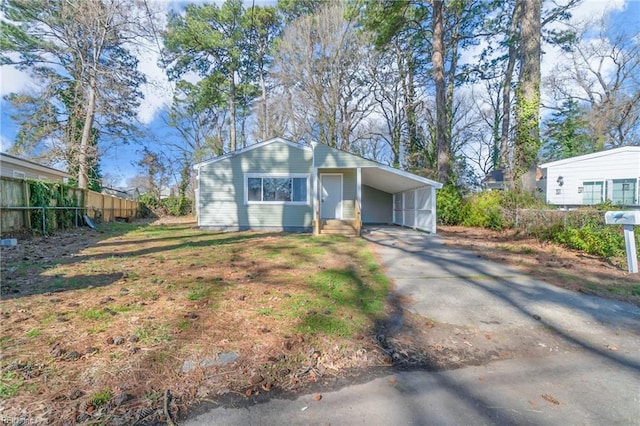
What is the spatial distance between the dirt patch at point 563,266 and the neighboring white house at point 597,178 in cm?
1044

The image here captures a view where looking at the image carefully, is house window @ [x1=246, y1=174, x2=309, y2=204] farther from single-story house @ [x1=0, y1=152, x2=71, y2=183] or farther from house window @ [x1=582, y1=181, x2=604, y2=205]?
house window @ [x1=582, y1=181, x2=604, y2=205]

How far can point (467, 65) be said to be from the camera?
1925cm

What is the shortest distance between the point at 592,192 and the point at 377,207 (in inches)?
475

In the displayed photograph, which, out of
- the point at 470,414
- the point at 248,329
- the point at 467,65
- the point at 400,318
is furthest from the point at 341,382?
the point at 467,65

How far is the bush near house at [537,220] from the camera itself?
663 cm

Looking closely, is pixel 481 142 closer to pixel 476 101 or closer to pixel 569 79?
pixel 476 101

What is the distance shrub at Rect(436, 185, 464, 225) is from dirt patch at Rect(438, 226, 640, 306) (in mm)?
4838

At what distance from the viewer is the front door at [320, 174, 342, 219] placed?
13336 mm

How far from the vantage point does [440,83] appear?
14258 millimetres

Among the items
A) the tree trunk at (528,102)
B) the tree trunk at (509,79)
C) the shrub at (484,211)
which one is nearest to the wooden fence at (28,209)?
the shrub at (484,211)

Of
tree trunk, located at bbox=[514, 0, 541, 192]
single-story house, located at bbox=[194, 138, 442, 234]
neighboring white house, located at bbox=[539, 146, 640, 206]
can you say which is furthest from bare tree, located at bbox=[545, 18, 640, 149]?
single-story house, located at bbox=[194, 138, 442, 234]

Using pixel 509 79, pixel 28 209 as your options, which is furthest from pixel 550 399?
pixel 509 79

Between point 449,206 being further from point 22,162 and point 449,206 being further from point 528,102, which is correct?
point 22,162

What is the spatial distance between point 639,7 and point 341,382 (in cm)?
2602
